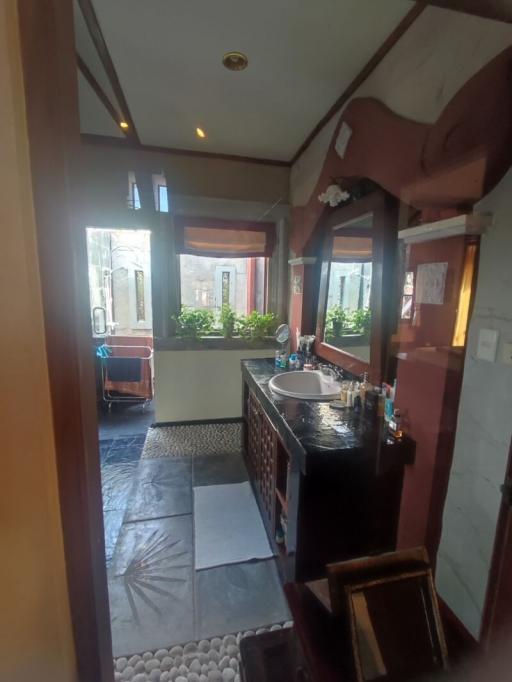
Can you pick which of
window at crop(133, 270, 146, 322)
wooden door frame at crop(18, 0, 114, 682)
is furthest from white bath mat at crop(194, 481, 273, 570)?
window at crop(133, 270, 146, 322)

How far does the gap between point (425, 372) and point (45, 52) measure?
1.44 m

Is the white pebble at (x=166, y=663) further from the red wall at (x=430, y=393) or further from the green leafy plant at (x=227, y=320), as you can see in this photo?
the green leafy plant at (x=227, y=320)

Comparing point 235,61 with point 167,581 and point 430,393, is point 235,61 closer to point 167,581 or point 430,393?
point 430,393

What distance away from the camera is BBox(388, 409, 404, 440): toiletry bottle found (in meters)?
1.44

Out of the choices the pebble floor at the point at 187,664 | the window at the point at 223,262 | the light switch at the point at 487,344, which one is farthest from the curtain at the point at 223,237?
the pebble floor at the point at 187,664

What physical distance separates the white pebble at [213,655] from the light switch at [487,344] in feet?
5.31

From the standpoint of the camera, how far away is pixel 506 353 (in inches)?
41.6

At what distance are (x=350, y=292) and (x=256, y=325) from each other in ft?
4.61

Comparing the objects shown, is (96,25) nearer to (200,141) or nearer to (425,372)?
(200,141)

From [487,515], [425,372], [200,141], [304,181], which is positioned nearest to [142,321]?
[200,141]

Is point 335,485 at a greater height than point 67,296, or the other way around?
point 67,296

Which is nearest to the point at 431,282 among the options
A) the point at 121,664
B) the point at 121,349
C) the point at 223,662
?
the point at 223,662

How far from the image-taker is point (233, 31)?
1.56 m

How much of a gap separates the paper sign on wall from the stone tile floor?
162 cm
